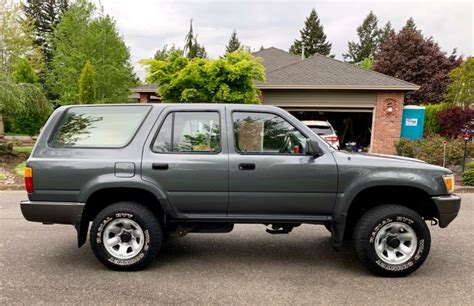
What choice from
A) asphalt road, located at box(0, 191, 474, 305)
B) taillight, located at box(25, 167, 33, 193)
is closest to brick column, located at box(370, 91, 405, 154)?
asphalt road, located at box(0, 191, 474, 305)

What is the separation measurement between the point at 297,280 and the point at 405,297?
3.38 ft

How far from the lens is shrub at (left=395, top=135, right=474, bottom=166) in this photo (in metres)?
11.5

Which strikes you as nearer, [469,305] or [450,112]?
[469,305]

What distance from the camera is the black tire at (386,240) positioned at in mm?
3816

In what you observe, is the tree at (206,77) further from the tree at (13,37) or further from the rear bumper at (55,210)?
the tree at (13,37)

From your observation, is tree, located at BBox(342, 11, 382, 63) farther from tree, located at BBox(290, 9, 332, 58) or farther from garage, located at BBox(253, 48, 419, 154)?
garage, located at BBox(253, 48, 419, 154)

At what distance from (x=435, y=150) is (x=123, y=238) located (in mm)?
11026

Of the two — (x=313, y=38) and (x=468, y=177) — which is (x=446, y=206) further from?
(x=313, y=38)

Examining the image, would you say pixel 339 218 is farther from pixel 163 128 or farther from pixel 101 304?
pixel 101 304

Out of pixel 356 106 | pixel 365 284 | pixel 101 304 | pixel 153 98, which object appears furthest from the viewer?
pixel 153 98

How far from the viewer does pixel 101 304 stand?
322 centimetres

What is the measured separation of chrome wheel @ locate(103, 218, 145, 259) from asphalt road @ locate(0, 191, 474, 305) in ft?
0.76

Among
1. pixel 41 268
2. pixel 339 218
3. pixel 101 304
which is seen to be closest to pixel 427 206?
pixel 339 218

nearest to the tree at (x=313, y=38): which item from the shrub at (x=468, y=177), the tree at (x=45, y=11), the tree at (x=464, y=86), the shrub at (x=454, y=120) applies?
the tree at (x=45, y=11)
